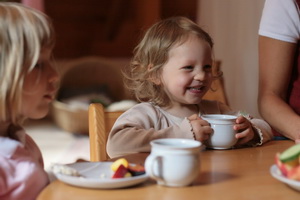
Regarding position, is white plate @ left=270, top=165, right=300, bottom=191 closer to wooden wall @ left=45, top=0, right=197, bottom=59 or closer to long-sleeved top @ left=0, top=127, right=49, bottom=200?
long-sleeved top @ left=0, top=127, right=49, bottom=200

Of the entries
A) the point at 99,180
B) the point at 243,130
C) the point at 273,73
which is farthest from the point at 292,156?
the point at 273,73

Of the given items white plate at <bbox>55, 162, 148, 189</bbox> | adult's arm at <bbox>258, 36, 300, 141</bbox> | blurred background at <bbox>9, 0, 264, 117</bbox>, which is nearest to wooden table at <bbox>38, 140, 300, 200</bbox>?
white plate at <bbox>55, 162, 148, 189</bbox>

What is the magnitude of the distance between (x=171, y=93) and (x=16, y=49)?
52 cm

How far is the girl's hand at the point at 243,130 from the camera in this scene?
3.89 feet

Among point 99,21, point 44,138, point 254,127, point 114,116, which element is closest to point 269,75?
point 254,127

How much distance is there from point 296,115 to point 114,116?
0.50 metres

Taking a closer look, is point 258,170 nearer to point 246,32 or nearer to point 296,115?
point 296,115

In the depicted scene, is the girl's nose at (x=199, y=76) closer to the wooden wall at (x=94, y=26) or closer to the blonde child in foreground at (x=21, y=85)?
the blonde child in foreground at (x=21, y=85)

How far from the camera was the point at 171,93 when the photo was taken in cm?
134

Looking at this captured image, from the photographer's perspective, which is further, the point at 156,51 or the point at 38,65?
the point at 156,51

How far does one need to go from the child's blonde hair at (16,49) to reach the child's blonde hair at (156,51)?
0.45 m

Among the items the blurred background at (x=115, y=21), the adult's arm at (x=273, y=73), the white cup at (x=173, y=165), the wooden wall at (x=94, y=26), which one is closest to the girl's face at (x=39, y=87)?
the white cup at (x=173, y=165)

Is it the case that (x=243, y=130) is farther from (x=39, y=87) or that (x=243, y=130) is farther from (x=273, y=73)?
(x=39, y=87)

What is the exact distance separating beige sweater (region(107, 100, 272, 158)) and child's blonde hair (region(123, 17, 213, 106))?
2.4 inches
